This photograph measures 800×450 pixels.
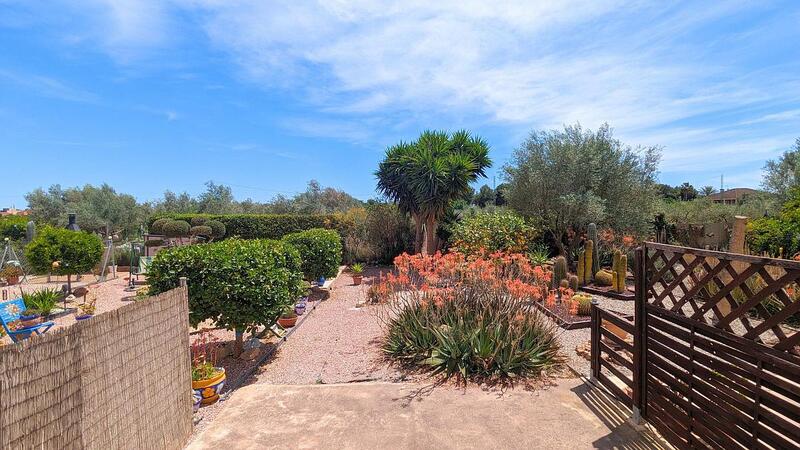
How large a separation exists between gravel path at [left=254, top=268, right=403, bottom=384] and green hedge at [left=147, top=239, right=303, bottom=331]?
2.50 ft

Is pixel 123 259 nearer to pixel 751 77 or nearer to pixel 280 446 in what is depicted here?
pixel 280 446

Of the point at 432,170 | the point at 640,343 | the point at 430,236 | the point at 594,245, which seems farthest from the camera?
the point at 430,236

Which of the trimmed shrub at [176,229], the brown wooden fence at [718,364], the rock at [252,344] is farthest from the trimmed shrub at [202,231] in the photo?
the brown wooden fence at [718,364]

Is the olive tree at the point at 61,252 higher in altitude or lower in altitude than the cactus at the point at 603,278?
higher

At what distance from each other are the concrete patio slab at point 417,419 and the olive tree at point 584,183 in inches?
356

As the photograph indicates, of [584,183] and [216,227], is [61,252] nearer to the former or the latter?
[216,227]

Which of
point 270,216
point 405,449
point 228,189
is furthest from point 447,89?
point 228,189

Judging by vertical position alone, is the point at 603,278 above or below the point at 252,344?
above

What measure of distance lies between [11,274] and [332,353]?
1231cm

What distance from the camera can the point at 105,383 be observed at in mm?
2305

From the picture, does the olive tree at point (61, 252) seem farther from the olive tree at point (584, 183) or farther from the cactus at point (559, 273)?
the olive tree at point (584, 183)

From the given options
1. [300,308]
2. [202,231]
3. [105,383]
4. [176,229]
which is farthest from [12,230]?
Result: [105,383]

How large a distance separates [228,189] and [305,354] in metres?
33.5

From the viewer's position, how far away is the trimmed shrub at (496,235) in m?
11.1
